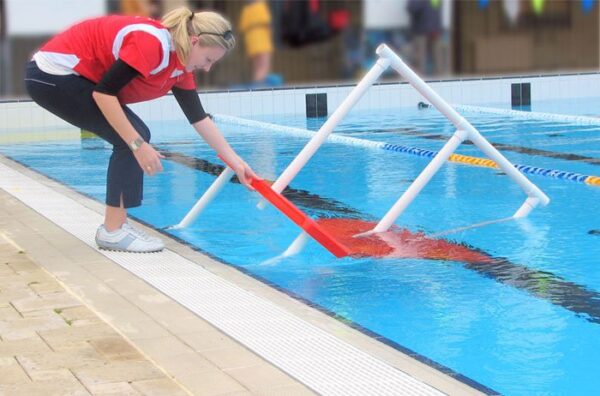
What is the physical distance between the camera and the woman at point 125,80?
434 cm

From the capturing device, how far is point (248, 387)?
9.46ft

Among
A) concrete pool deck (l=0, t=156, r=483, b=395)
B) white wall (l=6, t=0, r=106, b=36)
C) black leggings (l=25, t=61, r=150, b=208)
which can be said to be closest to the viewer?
concrete pool deck (l=0, t=156, r=483, b=395)

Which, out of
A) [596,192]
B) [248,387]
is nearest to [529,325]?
[248,387]

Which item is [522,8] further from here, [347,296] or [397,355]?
[397,355]

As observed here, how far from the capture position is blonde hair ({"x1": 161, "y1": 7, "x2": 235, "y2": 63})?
4.30 meters

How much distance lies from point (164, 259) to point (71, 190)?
240 cm

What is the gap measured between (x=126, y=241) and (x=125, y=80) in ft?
2.61

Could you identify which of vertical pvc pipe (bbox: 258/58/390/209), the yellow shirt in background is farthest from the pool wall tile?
vertical pvc pipe (bbox: 258/58/390/209)

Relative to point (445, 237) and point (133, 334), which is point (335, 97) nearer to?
point (445, 237)

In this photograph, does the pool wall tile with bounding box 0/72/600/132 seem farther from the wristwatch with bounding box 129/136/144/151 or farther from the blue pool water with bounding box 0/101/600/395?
the wristwatch with bounding box 129/136/144/151

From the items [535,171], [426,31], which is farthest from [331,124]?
[426,31]

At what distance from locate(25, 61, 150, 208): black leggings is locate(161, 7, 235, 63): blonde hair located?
0.47 m

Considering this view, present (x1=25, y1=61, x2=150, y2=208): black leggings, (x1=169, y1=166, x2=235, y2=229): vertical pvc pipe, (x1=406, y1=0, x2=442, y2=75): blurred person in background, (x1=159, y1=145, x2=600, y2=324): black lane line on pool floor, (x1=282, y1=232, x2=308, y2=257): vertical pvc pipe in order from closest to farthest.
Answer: (x1=159, y1=145, x2=600, y2=324): black lane line on pool floor < (x1=25, y1=61, x2=150, y2=208): black leggings < (x1=282, y1=232, x2=308, y2=257): vertical pvc pipe < (x1=169, y1=166, x2=235, y2=229): vertical pvc pipe < (x1=406, y1=0, x2=442, y2=75): blurred person in background

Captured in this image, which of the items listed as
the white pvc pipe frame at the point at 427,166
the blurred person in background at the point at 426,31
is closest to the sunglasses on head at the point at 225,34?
the white pvc pipe frame at the point at 427,166
